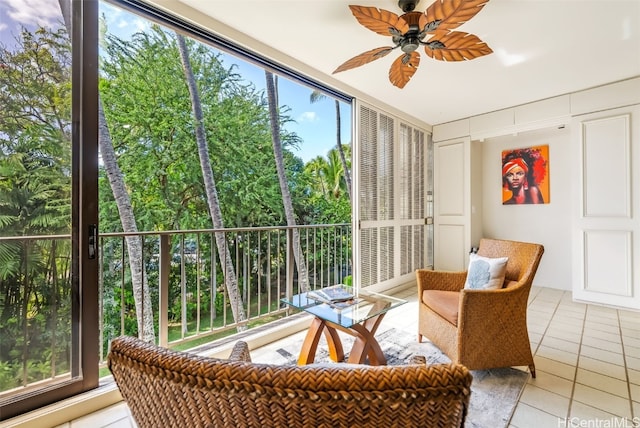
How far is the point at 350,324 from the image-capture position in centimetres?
170

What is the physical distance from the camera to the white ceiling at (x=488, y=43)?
1.98 metres

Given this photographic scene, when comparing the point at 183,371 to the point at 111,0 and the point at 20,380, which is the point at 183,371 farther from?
the point at 111,0

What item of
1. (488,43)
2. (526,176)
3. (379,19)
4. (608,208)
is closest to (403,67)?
(379,19)

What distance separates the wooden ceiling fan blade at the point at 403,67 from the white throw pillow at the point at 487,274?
1.58 metres

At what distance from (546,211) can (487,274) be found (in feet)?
9.12

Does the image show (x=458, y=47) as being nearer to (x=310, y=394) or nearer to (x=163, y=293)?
(x=310, y=394)

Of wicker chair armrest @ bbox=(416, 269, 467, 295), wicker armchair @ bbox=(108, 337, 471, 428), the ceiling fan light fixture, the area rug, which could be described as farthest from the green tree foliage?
wicker chair armrest @ bbox=(416, 269, 467, 295)

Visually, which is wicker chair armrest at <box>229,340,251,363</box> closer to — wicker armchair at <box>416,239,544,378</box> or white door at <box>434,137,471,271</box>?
wicker armchair at <box>416,239,544,378</box>

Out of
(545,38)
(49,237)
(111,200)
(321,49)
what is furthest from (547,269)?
(111,200)

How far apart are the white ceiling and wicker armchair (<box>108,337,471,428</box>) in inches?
87.5

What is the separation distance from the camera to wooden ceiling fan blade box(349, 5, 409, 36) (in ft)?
5.33

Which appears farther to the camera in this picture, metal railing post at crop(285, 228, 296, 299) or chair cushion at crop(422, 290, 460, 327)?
metal railing post at crop(285, 228, 296, 299)


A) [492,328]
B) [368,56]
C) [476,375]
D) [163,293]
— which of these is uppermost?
[368,56]

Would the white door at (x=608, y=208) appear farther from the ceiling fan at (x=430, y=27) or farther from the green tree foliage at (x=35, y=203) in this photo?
the green tree foliage at (x=35, y=203)
